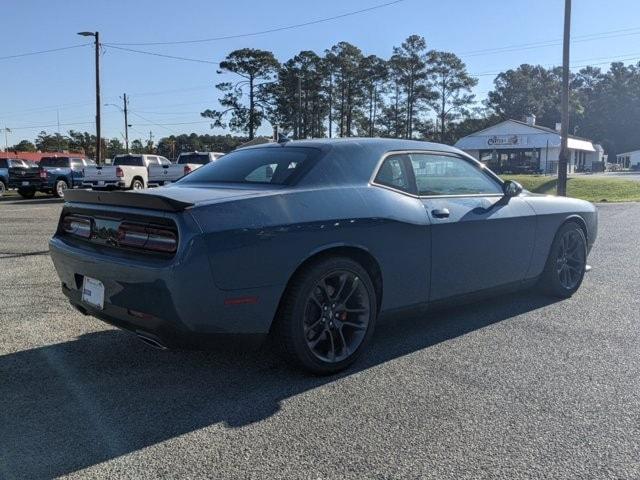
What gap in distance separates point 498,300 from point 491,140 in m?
60.6

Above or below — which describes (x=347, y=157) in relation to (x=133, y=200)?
above

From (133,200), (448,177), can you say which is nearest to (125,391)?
(133,200)

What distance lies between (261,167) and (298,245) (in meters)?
0.96

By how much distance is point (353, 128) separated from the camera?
78625 millimetres

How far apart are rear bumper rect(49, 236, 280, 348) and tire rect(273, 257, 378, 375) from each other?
146mm

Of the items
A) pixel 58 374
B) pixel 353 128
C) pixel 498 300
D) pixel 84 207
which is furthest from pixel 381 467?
pixel 353 128

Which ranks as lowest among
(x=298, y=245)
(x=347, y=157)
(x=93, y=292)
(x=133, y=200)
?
(x=93, y=292)

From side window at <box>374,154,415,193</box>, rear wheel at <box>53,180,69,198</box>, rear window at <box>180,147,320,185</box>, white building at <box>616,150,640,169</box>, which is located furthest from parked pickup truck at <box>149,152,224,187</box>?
white building at <box>616,150,640,169</box>

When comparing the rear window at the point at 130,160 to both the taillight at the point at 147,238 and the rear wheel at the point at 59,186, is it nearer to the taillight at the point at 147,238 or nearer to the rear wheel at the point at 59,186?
the rear wheel at the point at 59,186

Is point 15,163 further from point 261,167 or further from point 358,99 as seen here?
point 358,99

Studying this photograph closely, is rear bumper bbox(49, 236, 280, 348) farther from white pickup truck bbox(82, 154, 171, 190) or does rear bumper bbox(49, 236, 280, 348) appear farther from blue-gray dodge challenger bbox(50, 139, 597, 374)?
white pickup truck bbox(82, 154, 171, 190)

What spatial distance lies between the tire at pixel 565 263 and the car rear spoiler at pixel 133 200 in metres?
3.72

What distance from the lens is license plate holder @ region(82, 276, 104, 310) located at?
A: 3.61 metres

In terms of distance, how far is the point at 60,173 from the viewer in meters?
24.7
